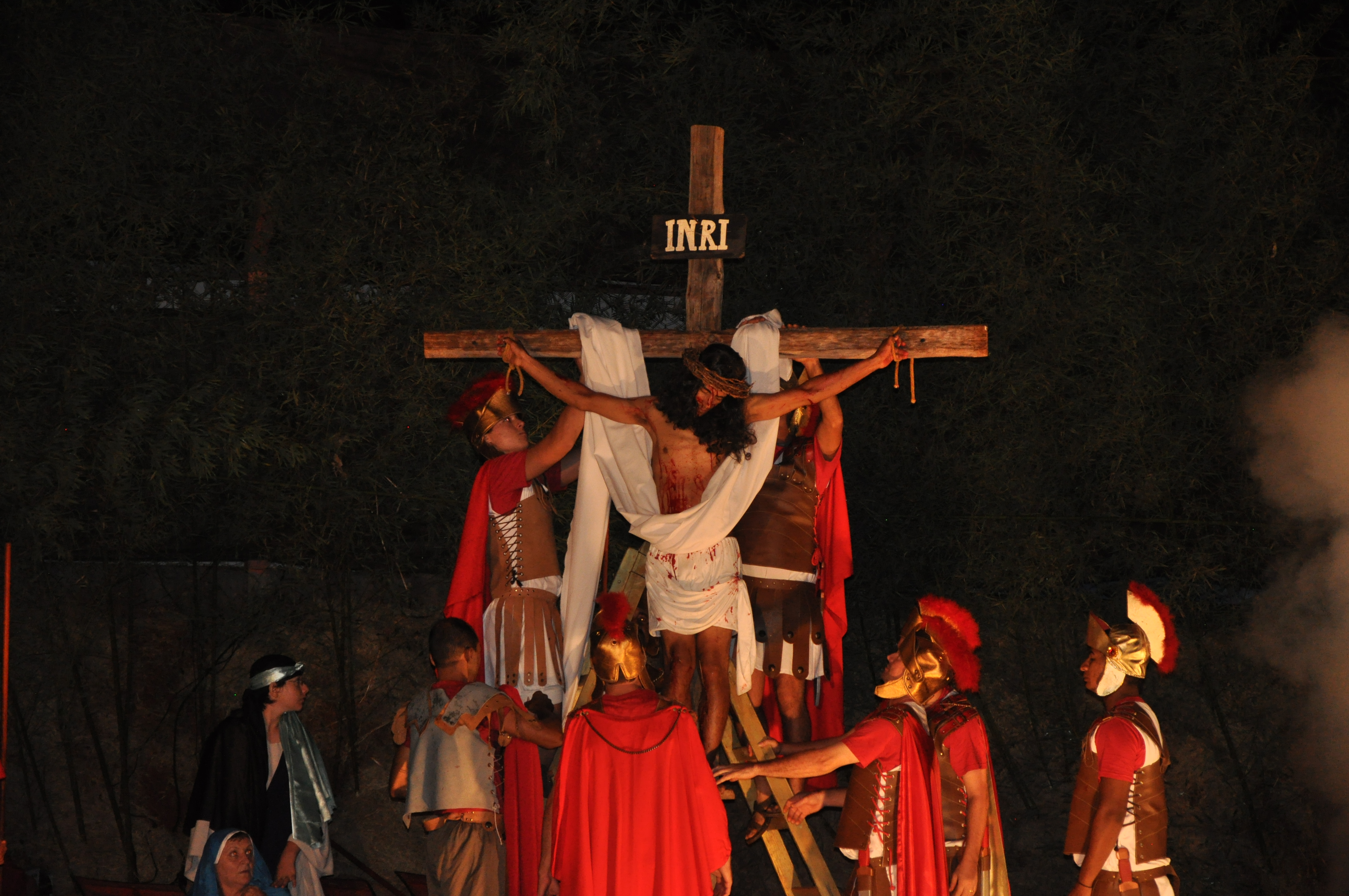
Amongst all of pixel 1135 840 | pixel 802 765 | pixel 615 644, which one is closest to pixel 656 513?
pixel 615 644

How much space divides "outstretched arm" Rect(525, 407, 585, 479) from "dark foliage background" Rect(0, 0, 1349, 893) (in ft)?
4.81

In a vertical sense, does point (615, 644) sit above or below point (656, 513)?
below

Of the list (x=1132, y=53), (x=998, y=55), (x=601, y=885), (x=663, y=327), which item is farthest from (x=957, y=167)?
(x=601, y=885)

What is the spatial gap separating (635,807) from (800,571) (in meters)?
1.34

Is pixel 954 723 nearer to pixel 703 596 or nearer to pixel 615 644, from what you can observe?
pixel 703 596

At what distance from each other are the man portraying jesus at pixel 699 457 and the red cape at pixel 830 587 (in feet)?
1.48

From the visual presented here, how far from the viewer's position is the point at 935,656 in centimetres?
486

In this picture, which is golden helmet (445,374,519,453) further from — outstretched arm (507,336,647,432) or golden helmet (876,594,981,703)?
golden helmet (876,594,981,703)

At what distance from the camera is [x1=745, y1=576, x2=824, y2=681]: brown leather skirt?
18.6 feet

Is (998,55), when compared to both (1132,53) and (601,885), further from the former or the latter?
(601,885)

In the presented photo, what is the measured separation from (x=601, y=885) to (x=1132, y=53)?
5377mm

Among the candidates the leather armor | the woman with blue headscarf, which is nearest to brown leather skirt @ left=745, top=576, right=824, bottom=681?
the leather armor

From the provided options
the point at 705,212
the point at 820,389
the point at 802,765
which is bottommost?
the point at 802,765

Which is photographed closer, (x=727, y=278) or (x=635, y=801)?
(x=635, y=801)
